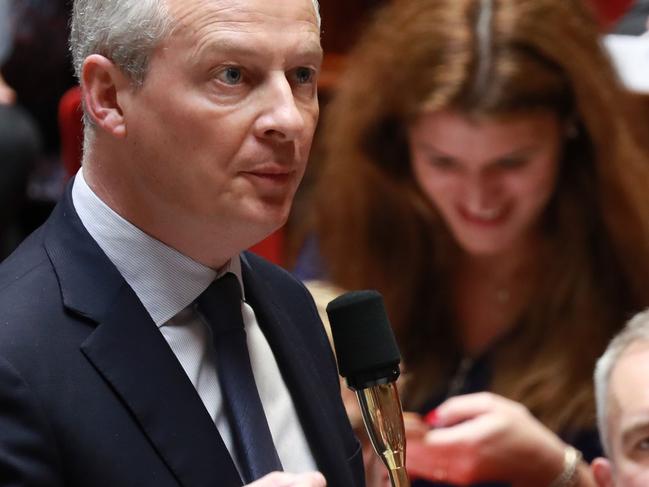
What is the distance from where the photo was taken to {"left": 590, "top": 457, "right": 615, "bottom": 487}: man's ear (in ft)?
4.13

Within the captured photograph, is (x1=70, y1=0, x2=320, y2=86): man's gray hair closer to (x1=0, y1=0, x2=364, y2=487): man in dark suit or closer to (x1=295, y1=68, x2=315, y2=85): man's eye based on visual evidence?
(x1=0, y1=0, x2=364, y2=487): man in dark suit

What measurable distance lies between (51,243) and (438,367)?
965 mm

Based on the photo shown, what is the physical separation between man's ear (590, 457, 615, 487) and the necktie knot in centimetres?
48

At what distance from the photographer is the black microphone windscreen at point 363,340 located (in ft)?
2.95

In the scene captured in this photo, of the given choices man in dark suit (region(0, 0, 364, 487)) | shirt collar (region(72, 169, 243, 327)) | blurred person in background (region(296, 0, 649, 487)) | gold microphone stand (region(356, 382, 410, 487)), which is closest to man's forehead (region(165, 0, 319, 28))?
man in dark suit (region(0, 0, 364, 487))

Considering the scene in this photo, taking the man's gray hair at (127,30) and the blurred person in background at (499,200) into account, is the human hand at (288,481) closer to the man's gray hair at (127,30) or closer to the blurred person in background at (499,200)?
the man's gray hair at (127,30)

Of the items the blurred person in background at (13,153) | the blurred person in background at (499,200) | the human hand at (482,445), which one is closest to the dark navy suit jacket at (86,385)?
the human hand at (482,445)

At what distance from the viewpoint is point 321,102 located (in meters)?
2.54

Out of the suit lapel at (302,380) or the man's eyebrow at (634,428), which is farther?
the man's eyebrow at (634,428)

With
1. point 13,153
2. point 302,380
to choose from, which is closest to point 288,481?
point 302,380

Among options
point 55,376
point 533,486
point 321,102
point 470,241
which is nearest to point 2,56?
point 321,102

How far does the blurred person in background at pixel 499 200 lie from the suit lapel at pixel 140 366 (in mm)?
822

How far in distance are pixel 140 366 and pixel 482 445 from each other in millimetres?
576

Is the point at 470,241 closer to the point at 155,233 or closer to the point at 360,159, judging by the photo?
the point at 360,159
